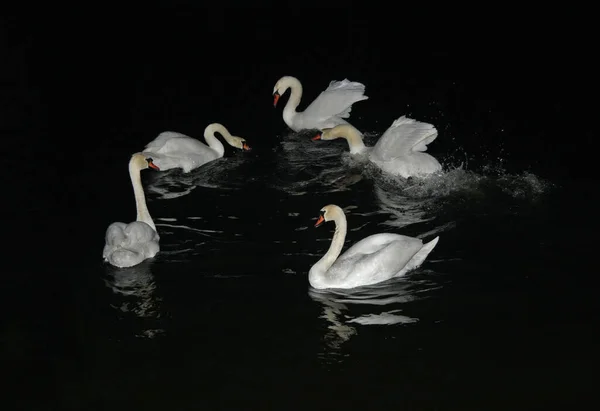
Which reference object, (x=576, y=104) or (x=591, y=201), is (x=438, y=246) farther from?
(x=576, y=104)

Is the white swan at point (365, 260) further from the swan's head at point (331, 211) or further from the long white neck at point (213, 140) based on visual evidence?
the long white neck at point (213, 140)

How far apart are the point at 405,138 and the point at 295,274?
154 inches

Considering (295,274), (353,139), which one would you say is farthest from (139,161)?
(353,139)

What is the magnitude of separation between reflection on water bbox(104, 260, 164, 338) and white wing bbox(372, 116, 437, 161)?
4334 millimetres

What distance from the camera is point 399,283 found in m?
8.45

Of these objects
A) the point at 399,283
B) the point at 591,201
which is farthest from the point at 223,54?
the point at 399,283

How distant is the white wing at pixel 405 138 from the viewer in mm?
11906

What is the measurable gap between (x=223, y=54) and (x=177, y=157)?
8717 mm

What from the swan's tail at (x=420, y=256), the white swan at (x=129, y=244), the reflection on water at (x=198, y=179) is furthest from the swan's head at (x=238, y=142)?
the swan's tail at (x=420, y=256)

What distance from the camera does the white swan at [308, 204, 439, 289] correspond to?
8320mm

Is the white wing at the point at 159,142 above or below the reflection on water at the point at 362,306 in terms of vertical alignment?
above

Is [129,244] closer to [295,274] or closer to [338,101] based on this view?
[295,274]

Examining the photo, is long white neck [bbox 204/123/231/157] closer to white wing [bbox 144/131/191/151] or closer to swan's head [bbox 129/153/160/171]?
white wing [bbox 144/131/191/151]

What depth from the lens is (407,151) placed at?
1197 cm
